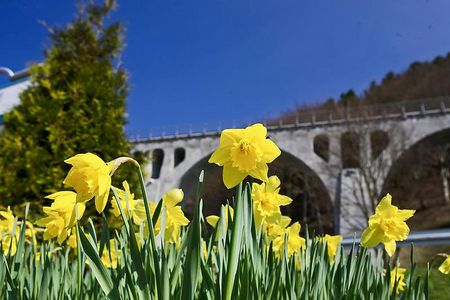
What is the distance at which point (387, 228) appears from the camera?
889 mm

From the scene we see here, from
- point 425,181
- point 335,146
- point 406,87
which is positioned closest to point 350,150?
point 335,146

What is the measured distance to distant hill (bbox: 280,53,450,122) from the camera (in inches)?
1130

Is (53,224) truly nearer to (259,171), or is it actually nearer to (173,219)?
(173,219)

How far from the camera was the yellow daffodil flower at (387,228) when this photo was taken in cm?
88

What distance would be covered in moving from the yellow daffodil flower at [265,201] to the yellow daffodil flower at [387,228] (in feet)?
0.66

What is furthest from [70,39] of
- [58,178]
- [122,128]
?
[58,178]

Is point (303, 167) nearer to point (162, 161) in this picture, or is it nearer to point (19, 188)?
point (162, 161)

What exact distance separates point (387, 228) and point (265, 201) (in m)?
0.27

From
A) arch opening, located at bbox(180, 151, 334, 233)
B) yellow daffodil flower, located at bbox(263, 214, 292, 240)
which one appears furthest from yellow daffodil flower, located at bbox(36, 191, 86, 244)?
arch opening, located at bbox(180, 151, 334, 233)

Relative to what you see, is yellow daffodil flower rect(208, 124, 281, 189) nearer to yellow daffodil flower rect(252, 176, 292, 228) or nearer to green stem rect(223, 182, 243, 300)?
green stem rect(223, 182, 243, 300)

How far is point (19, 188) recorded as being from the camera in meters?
2.69

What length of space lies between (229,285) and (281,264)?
0.77ft

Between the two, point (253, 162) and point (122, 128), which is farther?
point (122, 128)

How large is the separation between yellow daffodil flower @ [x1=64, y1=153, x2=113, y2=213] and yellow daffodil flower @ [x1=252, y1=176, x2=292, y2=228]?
42 centimetres
